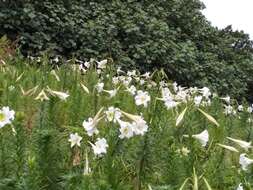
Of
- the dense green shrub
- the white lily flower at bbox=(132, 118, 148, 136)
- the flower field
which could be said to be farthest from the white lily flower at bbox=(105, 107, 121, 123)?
the dense green shrub

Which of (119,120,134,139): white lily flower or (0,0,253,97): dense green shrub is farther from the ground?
(0,0,253,97): dense green shrub

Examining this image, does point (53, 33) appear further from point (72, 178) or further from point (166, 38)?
point (72, 178)

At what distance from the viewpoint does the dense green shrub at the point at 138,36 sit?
1049 cm

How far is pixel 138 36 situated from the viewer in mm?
11758

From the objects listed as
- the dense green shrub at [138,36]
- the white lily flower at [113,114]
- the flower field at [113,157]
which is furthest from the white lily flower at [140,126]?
the dense green shrub at [138,36]

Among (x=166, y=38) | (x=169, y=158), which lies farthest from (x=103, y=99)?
(x=166, y=38)

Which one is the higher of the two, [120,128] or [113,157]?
[120,128]

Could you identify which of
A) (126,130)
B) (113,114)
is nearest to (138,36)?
(113,114)

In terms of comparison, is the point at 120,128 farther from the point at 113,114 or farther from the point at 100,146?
the point at 100,146

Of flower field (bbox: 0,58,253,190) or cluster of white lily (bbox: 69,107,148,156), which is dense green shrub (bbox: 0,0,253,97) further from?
cluster of white lily (bbox: 69,107,148,156)

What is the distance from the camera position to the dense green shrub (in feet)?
34.4

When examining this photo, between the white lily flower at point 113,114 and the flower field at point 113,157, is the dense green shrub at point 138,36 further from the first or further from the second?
the white lily flower at point 113,114

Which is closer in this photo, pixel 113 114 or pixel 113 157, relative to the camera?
pixel 113 157

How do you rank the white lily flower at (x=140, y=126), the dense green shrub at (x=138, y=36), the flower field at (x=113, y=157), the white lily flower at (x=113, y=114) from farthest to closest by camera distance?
1. the dense green shrub at (x=138, y=36)
2. the white lily flower at (x=113, y=114)
3. the white lily flower at (x=140, y=126)
4. the flower field at (x=113, y=157)
